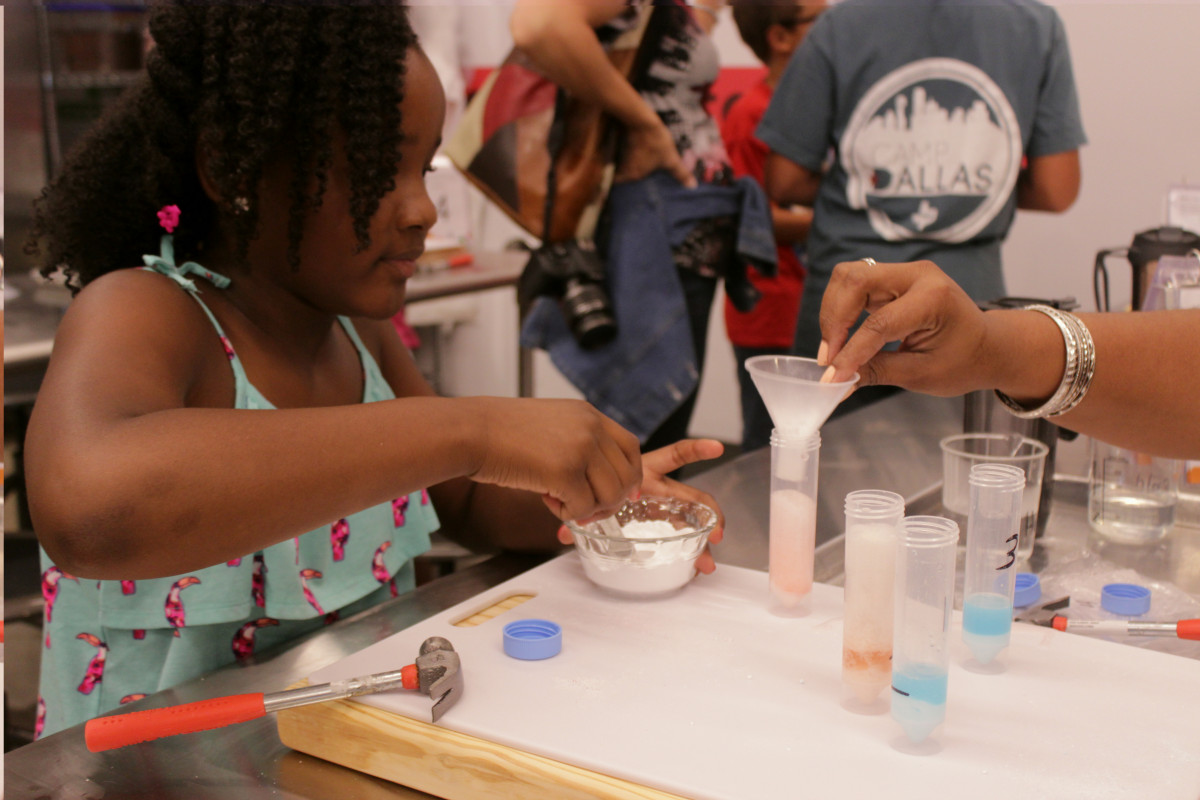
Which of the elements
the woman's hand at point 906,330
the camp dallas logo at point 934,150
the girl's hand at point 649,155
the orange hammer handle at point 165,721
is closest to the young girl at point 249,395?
the orange hammer handle at point 165,721

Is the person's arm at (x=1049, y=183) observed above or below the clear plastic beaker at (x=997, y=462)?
above

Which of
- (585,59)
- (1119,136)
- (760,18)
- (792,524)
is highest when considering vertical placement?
(760,18)

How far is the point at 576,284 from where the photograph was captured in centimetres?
208

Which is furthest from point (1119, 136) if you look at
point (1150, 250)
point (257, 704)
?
point (257, 704)

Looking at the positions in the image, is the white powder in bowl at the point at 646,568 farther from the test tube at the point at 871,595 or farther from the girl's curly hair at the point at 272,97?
the girl's curly hair at the point at 272,97

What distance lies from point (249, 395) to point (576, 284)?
1049mm

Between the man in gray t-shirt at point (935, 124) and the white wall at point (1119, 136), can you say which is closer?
the man in gray t-shirt at point (935, 124)

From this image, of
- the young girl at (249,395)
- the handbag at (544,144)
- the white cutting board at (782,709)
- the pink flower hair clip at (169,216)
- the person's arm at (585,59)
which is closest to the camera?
the white cutting board at (782,709)

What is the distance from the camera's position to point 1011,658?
0.89 meters

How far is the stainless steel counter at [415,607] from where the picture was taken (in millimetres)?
776

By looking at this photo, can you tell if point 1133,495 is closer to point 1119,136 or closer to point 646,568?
point 646,568

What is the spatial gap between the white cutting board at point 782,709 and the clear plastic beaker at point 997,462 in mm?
271

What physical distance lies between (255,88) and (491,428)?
421mm

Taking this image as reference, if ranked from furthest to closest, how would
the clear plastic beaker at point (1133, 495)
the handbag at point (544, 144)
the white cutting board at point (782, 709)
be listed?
1. the handbag at point (544, 144)
2. the clear plastic beaker at point (1133, 495)
3. the white cutting board at point (782, 709)
